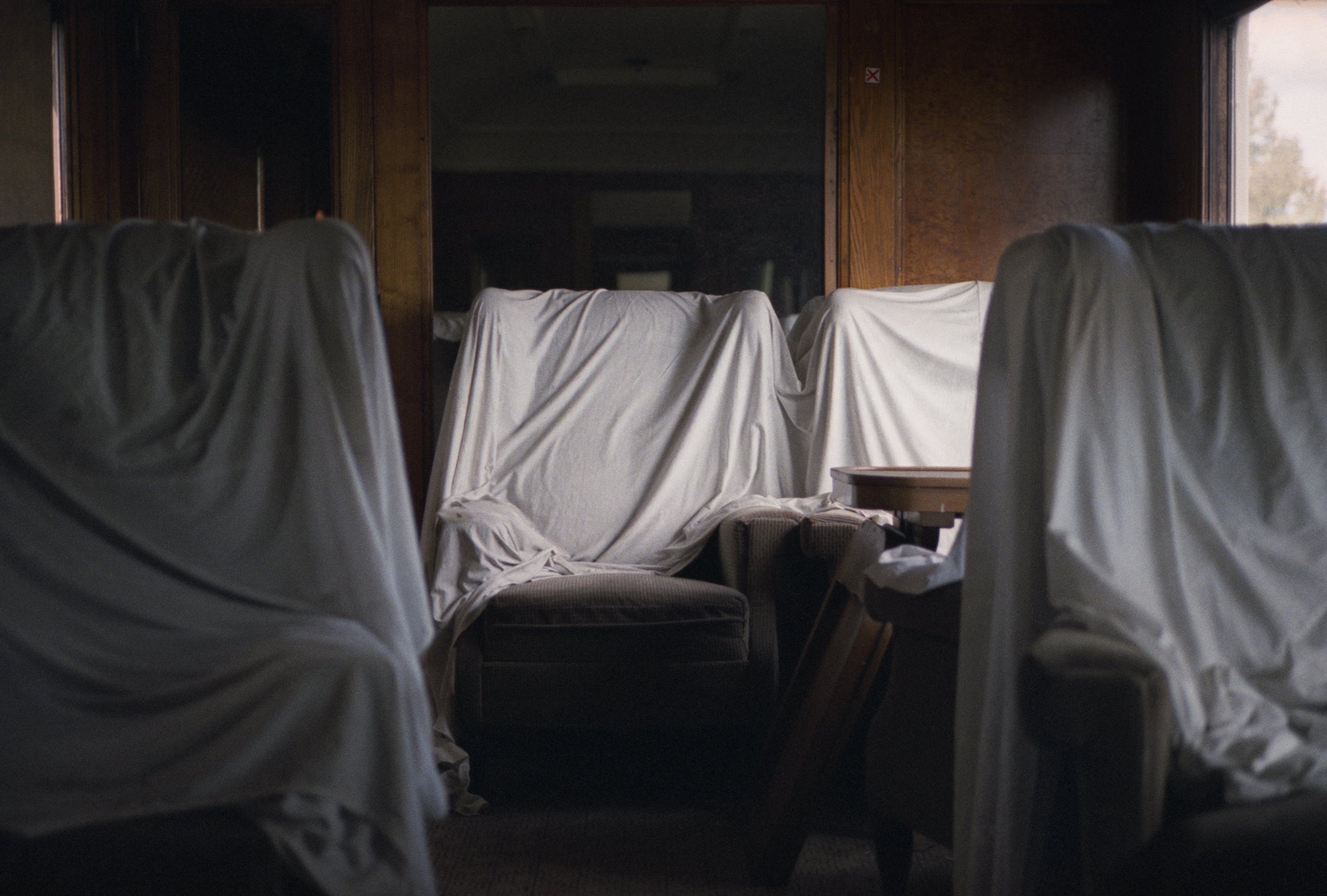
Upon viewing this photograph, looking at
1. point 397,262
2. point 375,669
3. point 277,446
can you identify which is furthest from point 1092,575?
point 397,262

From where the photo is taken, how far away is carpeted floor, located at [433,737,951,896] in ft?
6.42

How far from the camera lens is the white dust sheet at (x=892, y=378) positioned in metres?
3.04

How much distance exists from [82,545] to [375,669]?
0.46 meters

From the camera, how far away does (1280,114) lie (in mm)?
3117

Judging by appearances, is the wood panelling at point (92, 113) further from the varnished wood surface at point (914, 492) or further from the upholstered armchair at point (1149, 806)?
the upholstered armchair at point (1149, 806)

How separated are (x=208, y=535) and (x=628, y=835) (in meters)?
1.20

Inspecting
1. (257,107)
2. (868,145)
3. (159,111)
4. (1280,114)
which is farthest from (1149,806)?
(159,111)

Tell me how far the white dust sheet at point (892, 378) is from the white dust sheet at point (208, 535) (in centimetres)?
185

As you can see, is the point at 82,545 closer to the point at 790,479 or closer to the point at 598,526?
the point at 598,526

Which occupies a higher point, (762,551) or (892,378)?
(892,378)

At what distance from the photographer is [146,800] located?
112 centimetres

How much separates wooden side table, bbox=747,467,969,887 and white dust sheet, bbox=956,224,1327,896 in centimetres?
52

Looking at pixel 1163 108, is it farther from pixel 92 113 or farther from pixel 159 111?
pixel 92 113

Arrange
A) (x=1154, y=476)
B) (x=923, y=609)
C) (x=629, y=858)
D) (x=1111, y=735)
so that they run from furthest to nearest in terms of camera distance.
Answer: (x=629, y=858)
(x=923, y=609)
(x=1154, y=476)
(x=1111, y=735)
